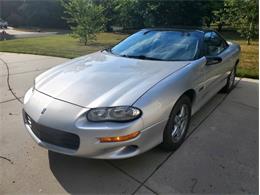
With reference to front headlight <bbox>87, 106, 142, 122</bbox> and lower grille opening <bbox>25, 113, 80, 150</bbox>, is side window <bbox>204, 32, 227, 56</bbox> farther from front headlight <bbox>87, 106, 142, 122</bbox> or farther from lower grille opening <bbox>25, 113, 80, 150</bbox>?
lower grille opening <bbox>25, 113, 80, 150</bbox>

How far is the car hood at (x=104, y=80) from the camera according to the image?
2369 millimetres

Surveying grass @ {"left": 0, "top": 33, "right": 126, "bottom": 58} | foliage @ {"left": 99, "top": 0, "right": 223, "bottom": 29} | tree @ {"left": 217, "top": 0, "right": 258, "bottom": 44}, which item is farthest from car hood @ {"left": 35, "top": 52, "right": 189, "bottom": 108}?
foliage @ {"left": 99, "top": 0, "right": 223, "bottom": 29}

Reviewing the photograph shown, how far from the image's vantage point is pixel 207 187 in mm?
2328

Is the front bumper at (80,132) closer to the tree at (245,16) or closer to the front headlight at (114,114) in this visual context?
the front headlight at (114,114)

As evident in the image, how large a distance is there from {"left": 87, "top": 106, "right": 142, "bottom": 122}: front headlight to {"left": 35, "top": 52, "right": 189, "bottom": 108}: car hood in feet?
0.17

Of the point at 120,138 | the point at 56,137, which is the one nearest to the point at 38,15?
the point at 56,137

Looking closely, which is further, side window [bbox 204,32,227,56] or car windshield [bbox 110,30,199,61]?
side window [bbox 204,32,227,56]

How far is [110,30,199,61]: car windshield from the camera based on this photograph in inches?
131

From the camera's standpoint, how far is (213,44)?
13.2ft

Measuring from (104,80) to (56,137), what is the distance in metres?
0.78

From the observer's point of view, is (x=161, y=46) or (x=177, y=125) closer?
(x=177, y=125)

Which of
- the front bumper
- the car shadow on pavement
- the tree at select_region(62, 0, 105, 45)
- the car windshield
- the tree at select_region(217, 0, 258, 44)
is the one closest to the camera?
the front bumper

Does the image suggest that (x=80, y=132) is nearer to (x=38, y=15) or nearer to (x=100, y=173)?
(x=100, y=173)

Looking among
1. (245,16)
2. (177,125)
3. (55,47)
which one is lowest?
(55,47)
